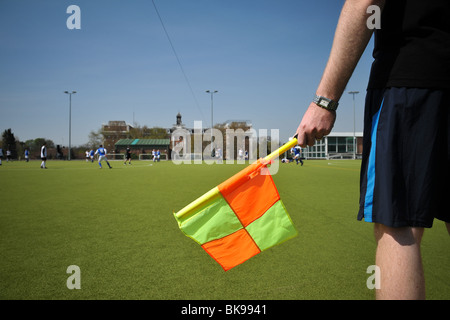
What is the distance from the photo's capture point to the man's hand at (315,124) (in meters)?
1.40

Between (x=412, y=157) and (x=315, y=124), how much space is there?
1.42ft

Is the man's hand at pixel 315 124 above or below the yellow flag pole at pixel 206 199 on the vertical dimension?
above

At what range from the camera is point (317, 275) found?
2312mm

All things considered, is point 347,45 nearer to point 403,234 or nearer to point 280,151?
point 280,151

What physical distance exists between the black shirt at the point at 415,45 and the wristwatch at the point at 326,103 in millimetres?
184

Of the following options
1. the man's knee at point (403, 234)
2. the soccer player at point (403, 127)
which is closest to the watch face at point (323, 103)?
the soccer player at point (403, 127)

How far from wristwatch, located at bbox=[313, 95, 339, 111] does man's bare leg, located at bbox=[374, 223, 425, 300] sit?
585 mm

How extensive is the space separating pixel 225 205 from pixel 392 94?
1.04 metres

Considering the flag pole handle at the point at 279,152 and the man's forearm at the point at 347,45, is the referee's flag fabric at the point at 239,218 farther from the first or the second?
the man's forearm at the point at 347,45

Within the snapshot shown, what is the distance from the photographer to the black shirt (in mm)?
1156

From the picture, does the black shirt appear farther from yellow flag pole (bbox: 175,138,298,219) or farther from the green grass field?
the green grass field

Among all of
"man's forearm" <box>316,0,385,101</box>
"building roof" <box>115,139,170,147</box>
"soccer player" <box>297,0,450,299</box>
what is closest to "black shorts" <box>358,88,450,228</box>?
"soccer player" <box>297,0,450,299</box>
